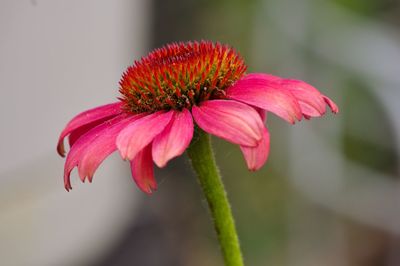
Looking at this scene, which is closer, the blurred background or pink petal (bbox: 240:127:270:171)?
pink petal (bbox: 240:127:270:171)

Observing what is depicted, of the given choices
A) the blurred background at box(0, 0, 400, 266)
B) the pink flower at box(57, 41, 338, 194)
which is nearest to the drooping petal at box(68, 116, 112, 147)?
the pink flower at box(57, 41, 338, 194)

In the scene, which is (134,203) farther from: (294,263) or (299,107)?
(299,107)

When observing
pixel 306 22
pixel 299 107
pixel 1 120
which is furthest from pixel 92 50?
pixel 299 107

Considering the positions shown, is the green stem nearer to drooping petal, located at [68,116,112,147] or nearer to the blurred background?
drooping petal, located at [68,116,112,147]

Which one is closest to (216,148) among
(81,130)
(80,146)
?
(81,130)

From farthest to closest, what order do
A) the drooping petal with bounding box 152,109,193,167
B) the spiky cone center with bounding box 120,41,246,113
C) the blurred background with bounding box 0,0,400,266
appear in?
the blurred background with bounding box 0,0,400,266 → the spiky cone center with bounding box 120,41,246,113 → the drooping petal with bounding box 152,109,193,167

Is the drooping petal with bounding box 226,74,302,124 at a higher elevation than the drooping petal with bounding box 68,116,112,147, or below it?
higher
